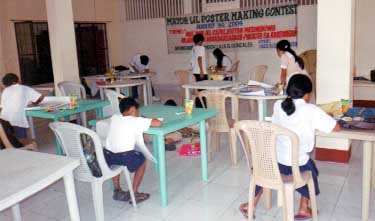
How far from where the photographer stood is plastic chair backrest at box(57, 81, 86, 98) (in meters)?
5.36

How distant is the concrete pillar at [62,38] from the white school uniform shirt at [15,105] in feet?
6.34

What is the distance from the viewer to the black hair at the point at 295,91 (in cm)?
240

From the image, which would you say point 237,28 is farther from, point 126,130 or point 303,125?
point 303,125

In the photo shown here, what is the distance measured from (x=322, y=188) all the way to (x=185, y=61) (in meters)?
7.04

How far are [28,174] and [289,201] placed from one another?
1.55 m

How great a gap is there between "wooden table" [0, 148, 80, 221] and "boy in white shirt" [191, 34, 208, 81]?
4456mm

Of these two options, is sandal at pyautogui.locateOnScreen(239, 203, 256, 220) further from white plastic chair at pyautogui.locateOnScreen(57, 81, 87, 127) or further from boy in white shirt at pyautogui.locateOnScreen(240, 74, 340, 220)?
white plastic chair at pyautogui.locateOnScreen(57, 81, 87, 127)

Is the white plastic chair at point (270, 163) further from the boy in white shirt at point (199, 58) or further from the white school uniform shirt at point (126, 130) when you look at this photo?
the boy in white shirt at point (199, 58)

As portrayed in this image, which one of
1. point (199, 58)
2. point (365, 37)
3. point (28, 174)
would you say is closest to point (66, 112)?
point (28, 174)

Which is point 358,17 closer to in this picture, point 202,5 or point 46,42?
point 202,5

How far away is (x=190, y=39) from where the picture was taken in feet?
31.4

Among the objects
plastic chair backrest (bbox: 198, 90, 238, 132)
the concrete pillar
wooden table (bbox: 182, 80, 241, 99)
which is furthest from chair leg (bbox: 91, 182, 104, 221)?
the concrete pillar

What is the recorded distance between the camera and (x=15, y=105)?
4.06 metres

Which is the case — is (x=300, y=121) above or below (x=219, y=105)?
above
